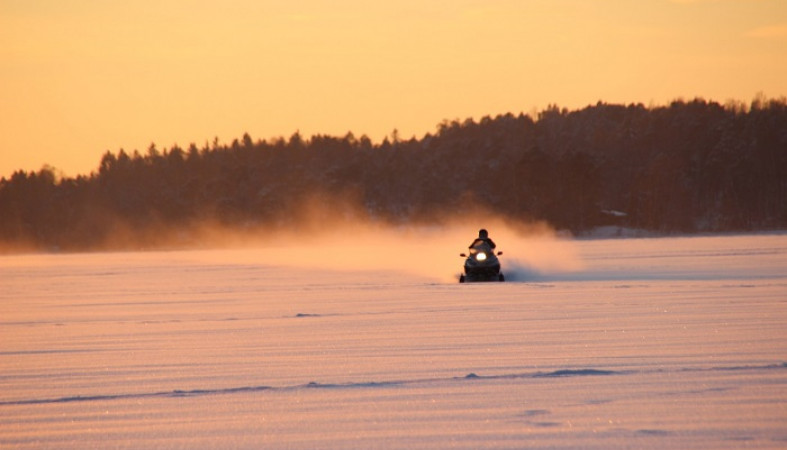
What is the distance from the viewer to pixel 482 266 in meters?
28.6

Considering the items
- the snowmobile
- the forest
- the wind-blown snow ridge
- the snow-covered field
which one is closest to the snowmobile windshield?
the snowmobile

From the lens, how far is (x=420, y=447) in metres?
7.18

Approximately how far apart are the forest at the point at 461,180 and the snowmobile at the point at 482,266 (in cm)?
8366

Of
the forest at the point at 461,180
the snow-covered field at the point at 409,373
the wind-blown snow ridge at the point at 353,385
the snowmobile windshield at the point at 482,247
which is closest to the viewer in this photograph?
the snow-covered field at the point at 409,373

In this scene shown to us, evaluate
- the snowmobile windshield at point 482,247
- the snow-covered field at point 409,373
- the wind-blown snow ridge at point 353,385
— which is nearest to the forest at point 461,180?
the snowmobile windshield at point 482,247

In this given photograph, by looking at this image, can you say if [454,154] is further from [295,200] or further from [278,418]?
[278,418]

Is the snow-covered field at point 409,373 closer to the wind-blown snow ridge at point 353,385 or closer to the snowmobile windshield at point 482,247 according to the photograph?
the wind-blown snow ridge at point 353,385

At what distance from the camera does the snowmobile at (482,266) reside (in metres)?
28.6

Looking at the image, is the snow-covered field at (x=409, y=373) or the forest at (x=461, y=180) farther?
the forest at (x=461, y=180)

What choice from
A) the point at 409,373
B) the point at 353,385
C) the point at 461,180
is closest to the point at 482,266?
the point at 409,373

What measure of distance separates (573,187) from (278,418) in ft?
344

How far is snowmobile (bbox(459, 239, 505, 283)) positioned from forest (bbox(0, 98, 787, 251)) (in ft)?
274

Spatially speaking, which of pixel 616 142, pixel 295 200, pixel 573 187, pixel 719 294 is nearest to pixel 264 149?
pixel 295 200

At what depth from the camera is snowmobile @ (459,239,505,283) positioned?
28562 millimetres
